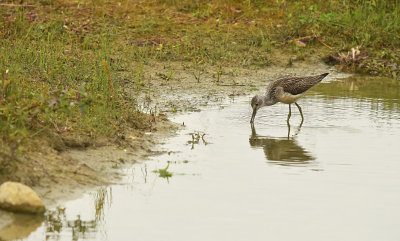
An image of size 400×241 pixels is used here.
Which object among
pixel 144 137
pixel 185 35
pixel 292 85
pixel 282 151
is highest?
pixel 185 35

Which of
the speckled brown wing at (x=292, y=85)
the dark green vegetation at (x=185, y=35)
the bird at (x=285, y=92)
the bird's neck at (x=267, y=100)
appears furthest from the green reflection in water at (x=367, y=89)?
the bird's neck at (x=267, y=100)

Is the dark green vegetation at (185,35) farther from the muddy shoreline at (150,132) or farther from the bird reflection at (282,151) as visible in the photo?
the bird reflection at (282,151)

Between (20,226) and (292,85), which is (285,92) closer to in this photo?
(292,85)

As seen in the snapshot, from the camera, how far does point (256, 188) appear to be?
22.1 ft

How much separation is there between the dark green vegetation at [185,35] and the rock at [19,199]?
4.27 metres

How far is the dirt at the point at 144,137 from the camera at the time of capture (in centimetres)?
650

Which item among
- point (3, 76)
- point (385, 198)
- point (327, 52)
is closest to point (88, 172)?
point (3, 76)

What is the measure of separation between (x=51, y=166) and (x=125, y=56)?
6.10m

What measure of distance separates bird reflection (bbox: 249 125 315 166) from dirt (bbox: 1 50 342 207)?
111cm

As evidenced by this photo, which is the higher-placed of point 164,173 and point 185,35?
point 185,35

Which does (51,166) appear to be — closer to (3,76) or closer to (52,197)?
(52,197)

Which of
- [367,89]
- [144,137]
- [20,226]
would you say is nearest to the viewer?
[20,226]

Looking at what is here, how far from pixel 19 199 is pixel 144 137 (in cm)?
300

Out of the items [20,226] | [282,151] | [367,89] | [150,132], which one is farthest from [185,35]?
[20,226]
